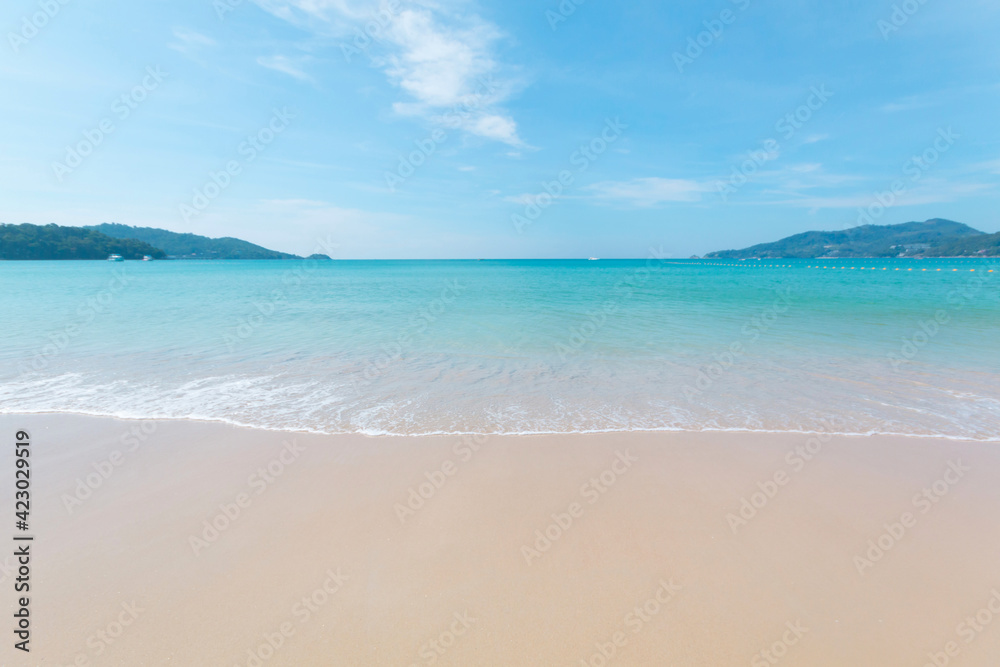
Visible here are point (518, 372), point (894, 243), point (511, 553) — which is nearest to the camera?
point (511, 553)

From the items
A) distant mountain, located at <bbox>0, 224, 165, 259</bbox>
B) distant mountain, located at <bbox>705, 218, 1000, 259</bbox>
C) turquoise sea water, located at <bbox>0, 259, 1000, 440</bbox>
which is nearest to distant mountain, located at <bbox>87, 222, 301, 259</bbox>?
distant mountain, located at <bbox>0, 224, 165, 259</bbox>

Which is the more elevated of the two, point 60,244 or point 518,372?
point 60,244

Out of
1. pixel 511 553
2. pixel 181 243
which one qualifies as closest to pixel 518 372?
pixel 511 553

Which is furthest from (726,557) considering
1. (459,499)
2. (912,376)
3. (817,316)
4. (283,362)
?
(817,316)

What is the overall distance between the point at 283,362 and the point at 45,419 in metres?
4.47

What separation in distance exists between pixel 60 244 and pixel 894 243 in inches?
11048

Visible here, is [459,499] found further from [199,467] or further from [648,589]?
[199,467]

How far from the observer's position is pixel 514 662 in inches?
118

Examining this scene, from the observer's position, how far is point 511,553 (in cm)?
404

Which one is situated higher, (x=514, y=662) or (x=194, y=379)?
(x=194, y=379)

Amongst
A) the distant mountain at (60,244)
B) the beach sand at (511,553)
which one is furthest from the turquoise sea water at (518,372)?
the distant mountain at (60,244)

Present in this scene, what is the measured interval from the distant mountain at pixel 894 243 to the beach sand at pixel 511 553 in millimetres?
178491

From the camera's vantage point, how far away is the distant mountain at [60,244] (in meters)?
99.4

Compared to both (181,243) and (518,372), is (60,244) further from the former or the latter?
(518,372)
